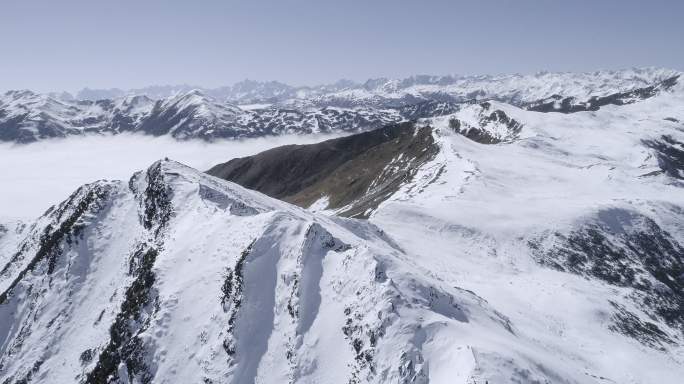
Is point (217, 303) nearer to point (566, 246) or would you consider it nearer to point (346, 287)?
point (346, 287)

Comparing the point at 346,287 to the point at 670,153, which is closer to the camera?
the point at 346,287

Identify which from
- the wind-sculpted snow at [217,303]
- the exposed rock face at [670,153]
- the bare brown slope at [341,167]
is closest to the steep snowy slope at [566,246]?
the wind-sculpted snow at [217,303]

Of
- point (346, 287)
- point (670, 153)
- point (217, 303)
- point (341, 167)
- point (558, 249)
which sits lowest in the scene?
point (341, 167)

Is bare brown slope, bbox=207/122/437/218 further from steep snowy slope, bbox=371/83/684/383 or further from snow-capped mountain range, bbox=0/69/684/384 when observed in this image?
snow-capped mountain range, bbox=0/69/684/384

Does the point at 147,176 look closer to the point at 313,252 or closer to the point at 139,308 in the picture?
the point at 139,308

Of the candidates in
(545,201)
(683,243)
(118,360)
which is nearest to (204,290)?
(118,360)

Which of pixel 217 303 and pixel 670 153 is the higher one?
pixel 217 303

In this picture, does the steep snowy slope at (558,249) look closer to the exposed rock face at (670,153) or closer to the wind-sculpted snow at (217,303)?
the wind-sculpted snow at (217,303)

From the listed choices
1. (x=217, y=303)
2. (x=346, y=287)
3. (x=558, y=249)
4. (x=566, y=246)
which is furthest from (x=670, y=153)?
(x=217, y=303)
